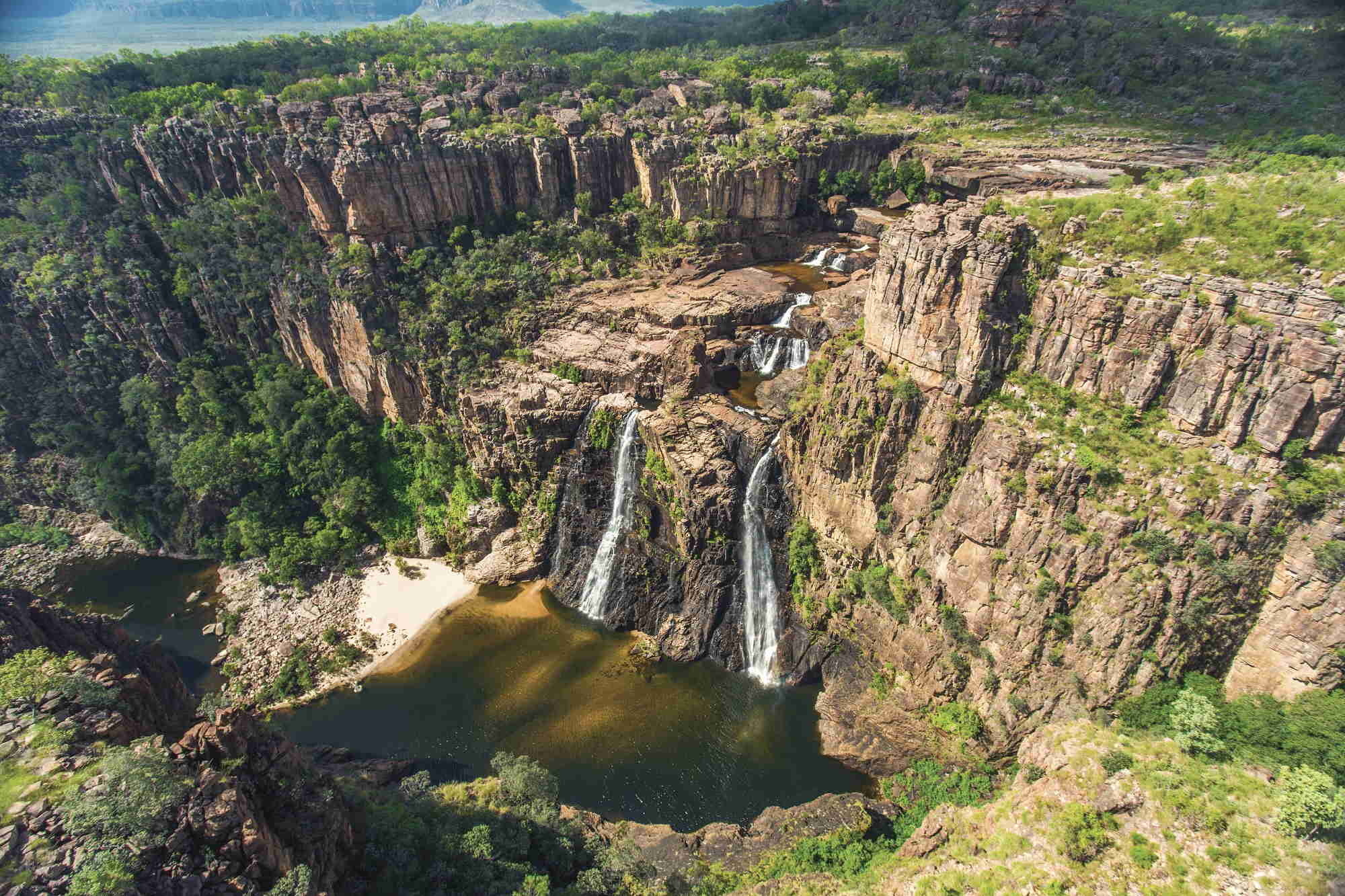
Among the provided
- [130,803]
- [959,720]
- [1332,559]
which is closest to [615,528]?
[959,720]

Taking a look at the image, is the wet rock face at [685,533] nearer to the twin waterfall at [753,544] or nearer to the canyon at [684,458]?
the canyon at [684,458]

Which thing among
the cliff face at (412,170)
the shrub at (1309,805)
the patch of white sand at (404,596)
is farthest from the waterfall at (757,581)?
the cliff face at (412,170)

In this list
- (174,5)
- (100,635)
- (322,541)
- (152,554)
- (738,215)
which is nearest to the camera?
(100,635)

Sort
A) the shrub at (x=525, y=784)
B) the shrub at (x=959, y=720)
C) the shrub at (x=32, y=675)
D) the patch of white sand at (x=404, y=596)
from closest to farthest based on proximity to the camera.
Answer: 1. the shrub at (x=32, y=675)
2. the shrub at (x=525, y=784)
3. the shrub at (x=959, y=720)
4. the patch of white sand at (x=404, y=596)

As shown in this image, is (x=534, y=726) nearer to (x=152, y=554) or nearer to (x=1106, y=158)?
(x=152, y=554)

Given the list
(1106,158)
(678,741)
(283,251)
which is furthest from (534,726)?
(1106,158)

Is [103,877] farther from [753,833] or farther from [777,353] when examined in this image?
[777,353]

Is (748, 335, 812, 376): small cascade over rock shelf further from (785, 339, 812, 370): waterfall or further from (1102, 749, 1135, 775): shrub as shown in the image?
(1102, 749, 1135, 775): shrub
